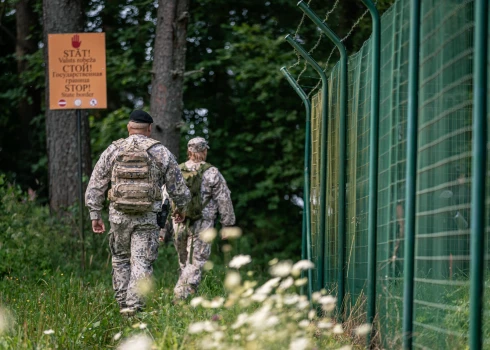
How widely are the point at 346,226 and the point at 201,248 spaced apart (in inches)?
113

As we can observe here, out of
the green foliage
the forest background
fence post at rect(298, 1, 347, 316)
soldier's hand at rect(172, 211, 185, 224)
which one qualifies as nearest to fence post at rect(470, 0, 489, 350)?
fence post at rect(298, 1, 347, 316)

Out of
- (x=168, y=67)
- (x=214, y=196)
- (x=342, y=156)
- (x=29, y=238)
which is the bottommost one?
(x=29, y=238)

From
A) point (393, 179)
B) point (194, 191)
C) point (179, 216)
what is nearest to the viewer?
point (393, 179)

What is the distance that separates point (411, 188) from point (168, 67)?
803cm

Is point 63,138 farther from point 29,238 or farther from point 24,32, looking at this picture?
point 24,32

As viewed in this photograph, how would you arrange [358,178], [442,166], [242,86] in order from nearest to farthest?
1. [442,166]
2. [358,178]
3. [242,86]

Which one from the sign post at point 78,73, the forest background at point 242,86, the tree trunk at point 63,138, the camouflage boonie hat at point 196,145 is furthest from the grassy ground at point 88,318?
the forest background at point 242,86

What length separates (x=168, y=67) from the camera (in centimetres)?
1188

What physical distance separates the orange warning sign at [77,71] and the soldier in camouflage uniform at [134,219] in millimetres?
2967

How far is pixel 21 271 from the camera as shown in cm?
1006

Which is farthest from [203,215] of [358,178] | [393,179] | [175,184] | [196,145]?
[393,179]

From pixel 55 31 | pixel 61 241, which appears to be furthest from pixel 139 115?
pixel 55 31

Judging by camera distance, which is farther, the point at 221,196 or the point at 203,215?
the point at 221,196

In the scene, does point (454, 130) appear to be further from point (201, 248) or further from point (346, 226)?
point (201, 248)
